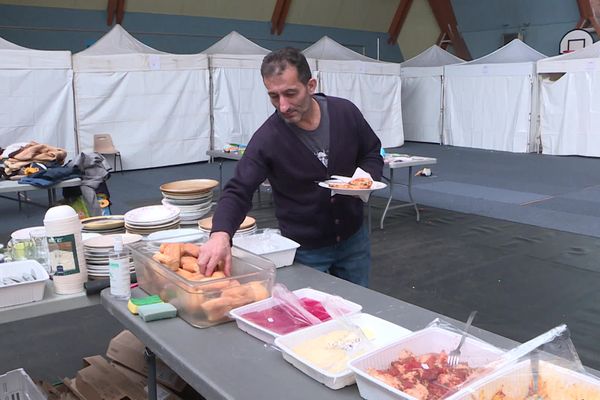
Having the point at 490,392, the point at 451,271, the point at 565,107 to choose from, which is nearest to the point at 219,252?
the point at 490,392

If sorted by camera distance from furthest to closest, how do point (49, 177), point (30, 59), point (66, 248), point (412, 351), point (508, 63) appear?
point (508, 63) < point (30, 59) < point (49, 177) < point (66, 248) < point (412, 351)

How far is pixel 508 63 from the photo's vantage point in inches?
485

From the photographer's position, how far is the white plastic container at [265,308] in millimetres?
1472

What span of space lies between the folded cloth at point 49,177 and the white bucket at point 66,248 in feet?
10.4

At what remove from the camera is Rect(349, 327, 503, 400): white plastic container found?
3.81 ft

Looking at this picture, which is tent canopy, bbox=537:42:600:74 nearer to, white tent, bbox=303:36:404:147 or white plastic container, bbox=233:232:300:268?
white tent, bbox=303:36:404:147

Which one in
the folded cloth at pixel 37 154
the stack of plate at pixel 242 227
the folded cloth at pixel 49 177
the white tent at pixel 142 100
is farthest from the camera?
the white tent at pixel 142 100

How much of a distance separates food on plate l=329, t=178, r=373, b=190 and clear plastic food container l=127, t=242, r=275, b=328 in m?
0.47

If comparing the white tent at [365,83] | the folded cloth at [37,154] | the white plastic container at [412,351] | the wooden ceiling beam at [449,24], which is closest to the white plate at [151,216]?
the white plastic container at [412,351]

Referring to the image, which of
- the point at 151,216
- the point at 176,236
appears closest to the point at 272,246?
the point at 176,236

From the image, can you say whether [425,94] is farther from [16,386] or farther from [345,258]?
[16,386]

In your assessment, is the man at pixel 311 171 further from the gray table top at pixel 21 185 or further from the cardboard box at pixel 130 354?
the gray table top at pixel 21 185

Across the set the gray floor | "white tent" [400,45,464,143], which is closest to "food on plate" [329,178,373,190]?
→ the gray floor

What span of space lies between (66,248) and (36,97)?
8.27 meters
